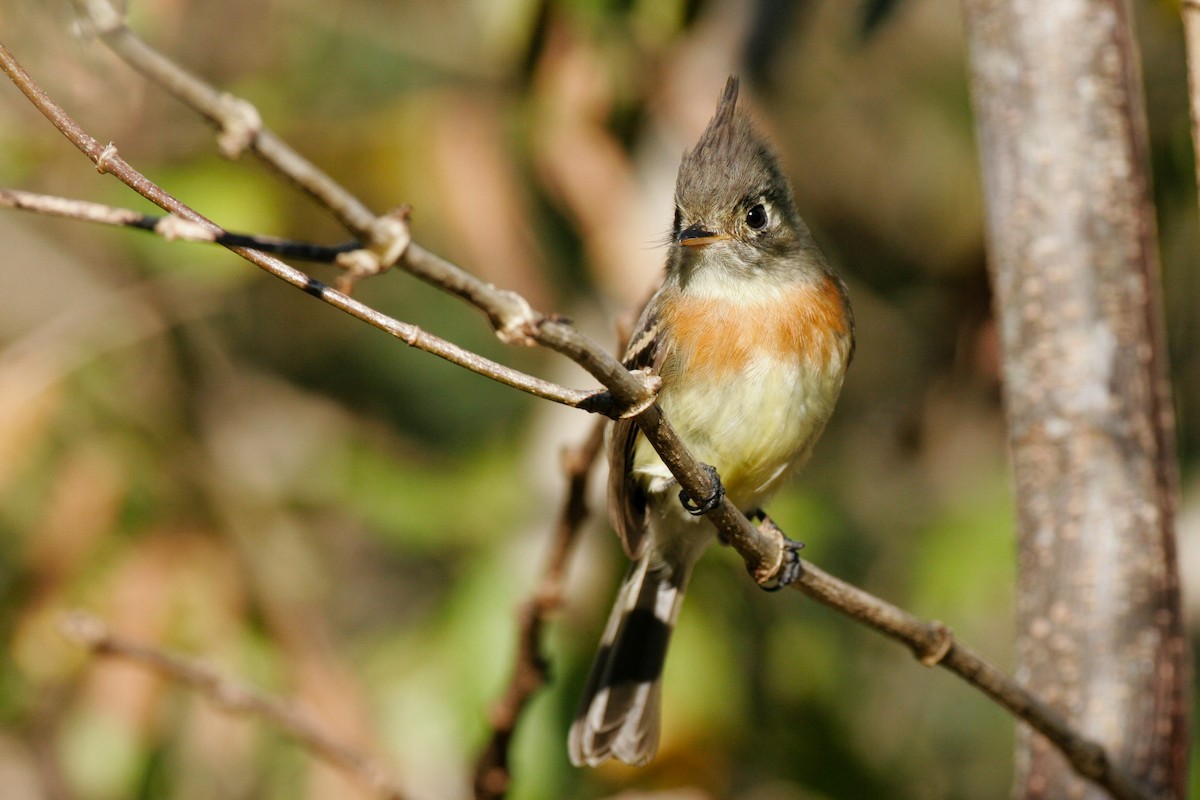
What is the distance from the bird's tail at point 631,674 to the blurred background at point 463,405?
100mm

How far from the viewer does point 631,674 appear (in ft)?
11.0

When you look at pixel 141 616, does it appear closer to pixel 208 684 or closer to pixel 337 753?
pixel 208 684

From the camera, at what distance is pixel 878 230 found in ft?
16.8

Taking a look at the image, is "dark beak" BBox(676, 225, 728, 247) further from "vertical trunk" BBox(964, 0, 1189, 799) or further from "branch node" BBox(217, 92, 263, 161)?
"branch node" BBox(217, 92, 263, 161)

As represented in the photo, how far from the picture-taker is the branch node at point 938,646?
2.26 meters

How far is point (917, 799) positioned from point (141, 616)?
8.28 feet

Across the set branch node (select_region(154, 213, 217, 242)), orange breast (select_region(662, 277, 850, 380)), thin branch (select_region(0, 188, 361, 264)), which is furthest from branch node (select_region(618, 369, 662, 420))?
orange breast (select_region(662, 277, 850, 380))

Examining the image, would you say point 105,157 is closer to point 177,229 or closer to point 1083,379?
point 177,229

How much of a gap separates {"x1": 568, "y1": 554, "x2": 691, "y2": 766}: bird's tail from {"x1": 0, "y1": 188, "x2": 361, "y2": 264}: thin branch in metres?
2.10

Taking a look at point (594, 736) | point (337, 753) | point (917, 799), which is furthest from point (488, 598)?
point (917, 799)

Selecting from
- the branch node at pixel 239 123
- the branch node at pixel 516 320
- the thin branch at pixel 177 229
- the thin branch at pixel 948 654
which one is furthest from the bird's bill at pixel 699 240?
the branch node at pixel 239 123

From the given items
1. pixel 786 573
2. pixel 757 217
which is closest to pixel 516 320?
pixel 786 573

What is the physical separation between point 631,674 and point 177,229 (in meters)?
2.30

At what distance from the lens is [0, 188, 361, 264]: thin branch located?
4.14 feet
